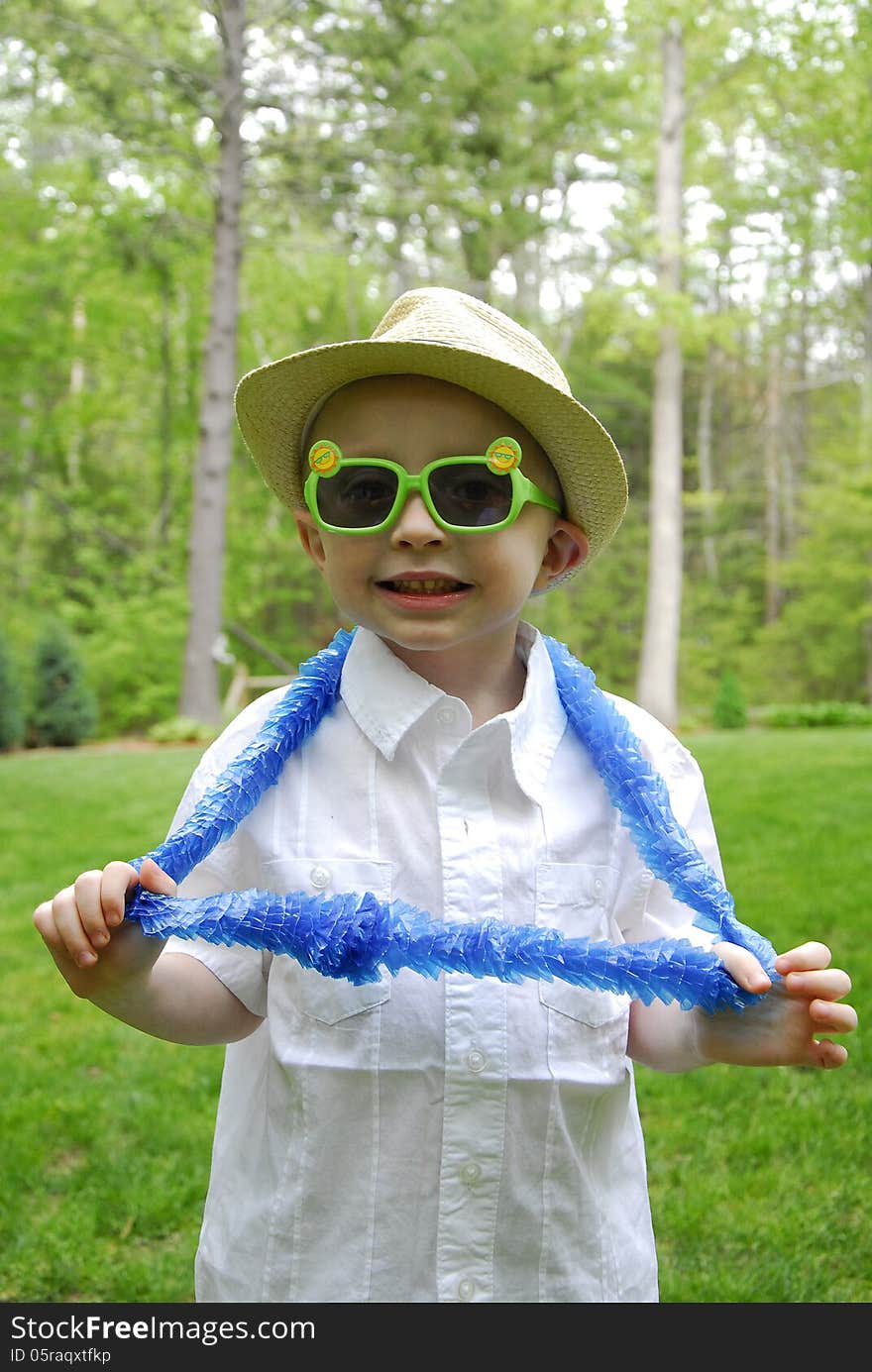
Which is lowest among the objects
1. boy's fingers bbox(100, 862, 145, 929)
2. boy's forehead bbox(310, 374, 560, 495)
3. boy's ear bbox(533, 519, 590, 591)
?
boy's fingers bbox(100, 862, 145, 929)

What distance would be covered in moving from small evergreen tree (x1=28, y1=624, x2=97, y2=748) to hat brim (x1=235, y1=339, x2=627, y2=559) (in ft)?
45.2

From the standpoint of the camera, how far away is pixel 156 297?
2170cm

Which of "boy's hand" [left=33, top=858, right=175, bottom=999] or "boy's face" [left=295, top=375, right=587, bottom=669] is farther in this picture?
"boy's face" [left=295, top=375, right=587, bottom=669]

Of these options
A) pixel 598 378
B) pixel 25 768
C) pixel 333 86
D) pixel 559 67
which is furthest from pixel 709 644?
pixel 25 768

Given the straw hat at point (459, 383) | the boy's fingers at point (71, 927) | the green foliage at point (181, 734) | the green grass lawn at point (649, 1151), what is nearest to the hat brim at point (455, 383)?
the straw hat at point (459, 383)

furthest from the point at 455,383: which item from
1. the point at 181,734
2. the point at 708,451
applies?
the point at 708,451

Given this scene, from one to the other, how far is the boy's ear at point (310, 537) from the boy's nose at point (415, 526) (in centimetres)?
25

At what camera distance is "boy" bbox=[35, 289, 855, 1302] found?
5.13 feet

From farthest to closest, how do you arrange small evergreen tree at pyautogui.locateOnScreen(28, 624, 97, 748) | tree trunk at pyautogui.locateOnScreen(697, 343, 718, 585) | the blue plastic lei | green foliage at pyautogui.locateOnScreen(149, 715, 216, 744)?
tree trunk at pyautogui.locateOnScreen(697, 343, 718, 585), small evergreen tree at pyautogui.locateOnScreen(28, 624, 97, 748), green foliage at pyautogui.locateOnScreen(149, 715, 216, 744), the blue plastic lei

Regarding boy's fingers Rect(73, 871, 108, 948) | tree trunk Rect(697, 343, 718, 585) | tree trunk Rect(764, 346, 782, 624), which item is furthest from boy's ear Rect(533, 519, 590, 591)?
tree trunk Rect(764, 346, 782, 624)

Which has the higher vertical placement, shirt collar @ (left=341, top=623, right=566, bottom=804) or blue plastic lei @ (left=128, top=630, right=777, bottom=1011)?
shirt collar @ (left=341, top=623, right=566, bottom=804)

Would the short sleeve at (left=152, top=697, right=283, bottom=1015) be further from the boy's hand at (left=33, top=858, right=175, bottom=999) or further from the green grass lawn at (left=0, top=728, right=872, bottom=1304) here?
the green grass lawn at (left=0, top=728, right=872, bottom=1304)

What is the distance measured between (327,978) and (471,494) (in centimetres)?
70

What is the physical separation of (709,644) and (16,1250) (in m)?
25.3
